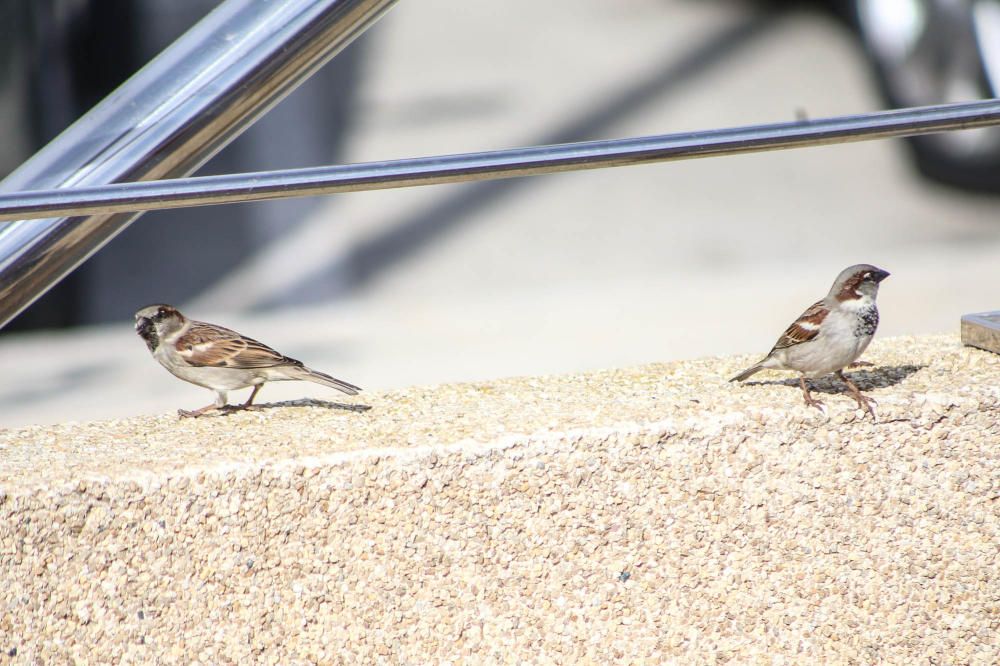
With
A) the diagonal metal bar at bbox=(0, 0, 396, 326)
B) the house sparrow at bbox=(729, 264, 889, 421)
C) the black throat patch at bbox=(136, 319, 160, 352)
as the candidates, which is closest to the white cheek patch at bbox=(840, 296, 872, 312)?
the house sparrow at bbox=(729, 264, 889, 421)

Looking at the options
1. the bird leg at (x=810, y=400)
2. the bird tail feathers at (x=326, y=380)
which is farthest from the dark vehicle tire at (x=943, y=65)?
the bird tail feathers at (x=326, y=380)

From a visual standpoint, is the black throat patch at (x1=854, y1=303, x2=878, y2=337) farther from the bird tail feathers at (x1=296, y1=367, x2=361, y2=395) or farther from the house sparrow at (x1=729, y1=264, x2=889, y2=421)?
the bird tail feathers at (x1=296, y1=367, x2=361, y2=395)

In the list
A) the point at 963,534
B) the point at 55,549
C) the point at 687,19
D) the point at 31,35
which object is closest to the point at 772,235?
the point at 687,19

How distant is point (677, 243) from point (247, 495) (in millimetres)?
7868

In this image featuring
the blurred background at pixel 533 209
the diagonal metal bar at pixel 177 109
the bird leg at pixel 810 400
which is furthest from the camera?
the blurred background at pixel 533 209

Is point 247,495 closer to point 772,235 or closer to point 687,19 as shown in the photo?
point 772,235

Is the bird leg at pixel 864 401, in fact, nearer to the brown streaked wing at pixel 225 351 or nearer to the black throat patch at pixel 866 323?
the black throat patch at pixel 866 323

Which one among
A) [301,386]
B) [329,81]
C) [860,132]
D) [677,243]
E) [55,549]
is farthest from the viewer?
[329,81]

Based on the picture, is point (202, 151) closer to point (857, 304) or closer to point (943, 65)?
point (857, 304)

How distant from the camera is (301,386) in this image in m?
7.26

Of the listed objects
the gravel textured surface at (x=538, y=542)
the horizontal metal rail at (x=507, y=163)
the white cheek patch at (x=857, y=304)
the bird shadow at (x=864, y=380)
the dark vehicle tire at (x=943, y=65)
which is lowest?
the gravel textured surface at (x=538, y=542)

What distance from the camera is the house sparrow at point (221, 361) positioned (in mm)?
2727

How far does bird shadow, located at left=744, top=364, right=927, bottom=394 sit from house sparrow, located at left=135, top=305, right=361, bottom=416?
3.16 ft

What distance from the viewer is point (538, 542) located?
7.33ft
